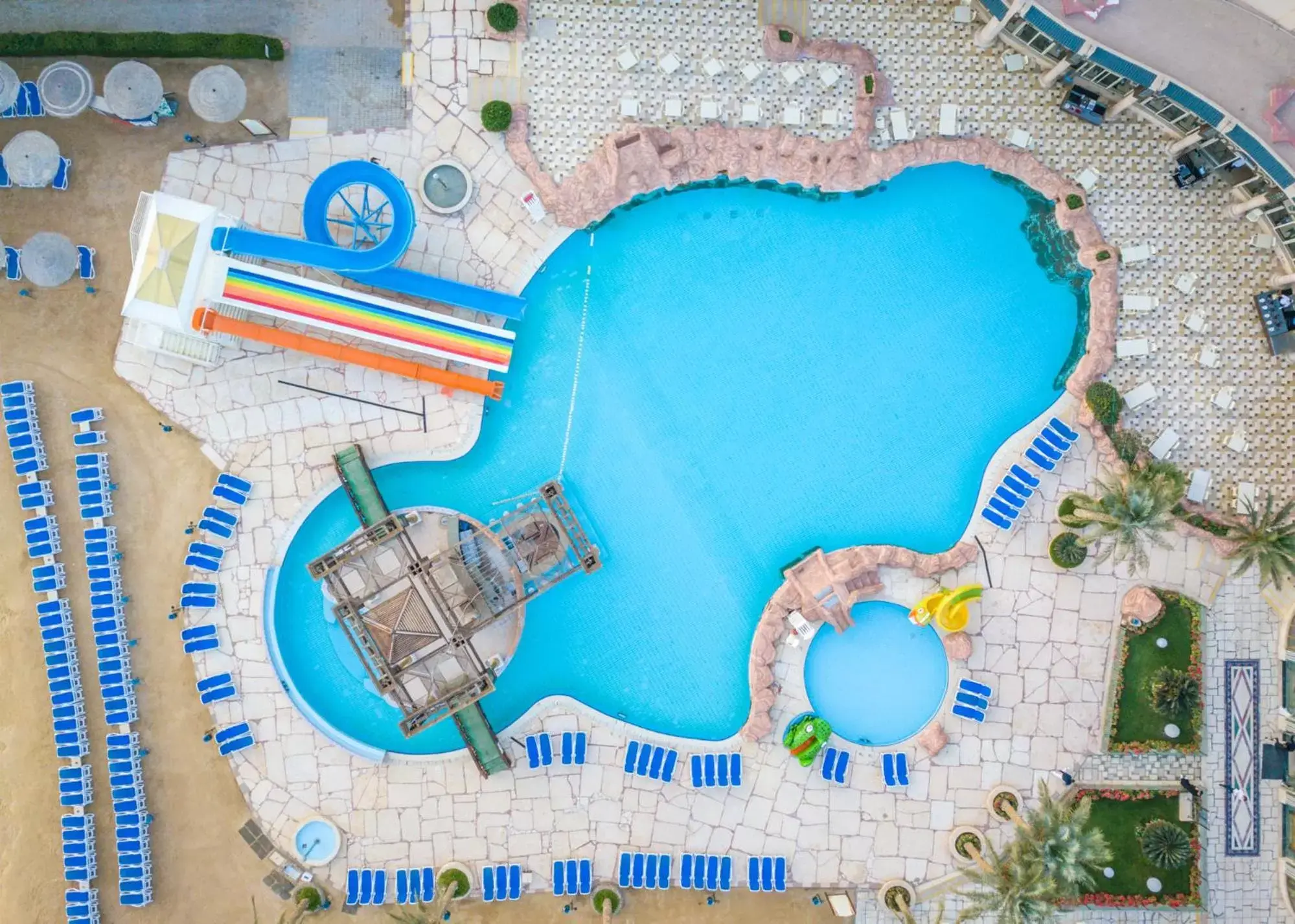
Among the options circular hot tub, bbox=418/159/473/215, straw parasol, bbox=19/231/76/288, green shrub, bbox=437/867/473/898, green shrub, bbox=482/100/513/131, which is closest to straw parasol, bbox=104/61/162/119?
straw parasol, bbox=19/231/76/288

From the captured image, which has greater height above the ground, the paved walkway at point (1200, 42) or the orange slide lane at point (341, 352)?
the paved walkway at point (1200, 42)

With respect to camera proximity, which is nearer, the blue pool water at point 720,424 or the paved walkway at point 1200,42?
the paved walkway at point 1200,42

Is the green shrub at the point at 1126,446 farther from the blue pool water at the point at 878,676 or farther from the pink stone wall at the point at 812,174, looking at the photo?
the blue pool water at the point at 878,676

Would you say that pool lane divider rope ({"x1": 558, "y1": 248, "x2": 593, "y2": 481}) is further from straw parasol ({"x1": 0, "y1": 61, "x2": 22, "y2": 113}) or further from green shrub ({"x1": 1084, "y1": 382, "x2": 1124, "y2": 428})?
straw parasol ({"x1": 0, "y1": 61, "x2": 22, "y2": 113})

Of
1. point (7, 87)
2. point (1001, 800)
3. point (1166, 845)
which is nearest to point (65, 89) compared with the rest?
point (7, 87)

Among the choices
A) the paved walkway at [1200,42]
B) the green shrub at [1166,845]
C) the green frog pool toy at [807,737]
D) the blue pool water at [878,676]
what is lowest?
the green shrub at [1166,845]

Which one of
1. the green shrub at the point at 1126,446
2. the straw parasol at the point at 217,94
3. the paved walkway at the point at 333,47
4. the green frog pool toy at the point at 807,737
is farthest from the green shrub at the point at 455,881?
the green shrub at the point at 1126,446
